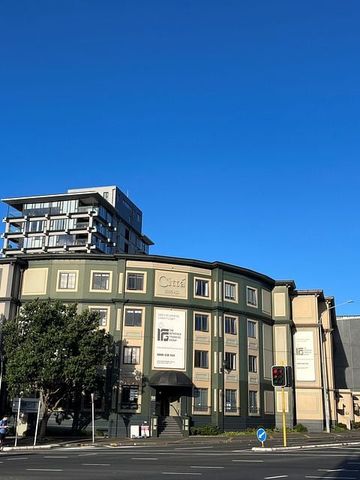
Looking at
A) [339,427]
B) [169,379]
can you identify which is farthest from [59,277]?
[339,427]

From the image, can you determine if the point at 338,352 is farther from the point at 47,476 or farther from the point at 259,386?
the point at 47,476

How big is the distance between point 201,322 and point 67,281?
11549 mm

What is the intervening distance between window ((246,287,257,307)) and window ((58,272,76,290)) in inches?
612

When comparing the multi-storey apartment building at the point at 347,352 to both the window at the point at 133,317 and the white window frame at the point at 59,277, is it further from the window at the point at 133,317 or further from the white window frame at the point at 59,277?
the white window frame at the point at 59,277

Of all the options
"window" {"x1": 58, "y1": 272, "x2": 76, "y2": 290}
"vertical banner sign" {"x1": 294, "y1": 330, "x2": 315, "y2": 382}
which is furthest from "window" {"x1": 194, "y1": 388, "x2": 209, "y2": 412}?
"window" {"x1": 58, "y1": 272, "x2": 76, "y2": 290}

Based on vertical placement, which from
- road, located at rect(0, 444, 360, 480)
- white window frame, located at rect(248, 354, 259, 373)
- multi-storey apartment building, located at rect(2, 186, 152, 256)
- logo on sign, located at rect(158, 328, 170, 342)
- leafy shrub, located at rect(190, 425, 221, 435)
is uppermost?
multi-storey apartment building, located at rect(2, 186, 152, 256)

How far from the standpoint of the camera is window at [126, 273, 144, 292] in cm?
4488

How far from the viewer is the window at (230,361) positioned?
45.9m

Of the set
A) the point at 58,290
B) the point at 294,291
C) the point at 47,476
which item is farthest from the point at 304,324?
the point at 47,476

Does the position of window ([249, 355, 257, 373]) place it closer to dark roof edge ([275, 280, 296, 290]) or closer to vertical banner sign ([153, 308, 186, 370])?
vertical banner sign ([153, 308, 186, 370])

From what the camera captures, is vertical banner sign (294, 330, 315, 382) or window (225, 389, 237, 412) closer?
window (225, 389, 237, 412)

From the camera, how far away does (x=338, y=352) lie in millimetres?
74750

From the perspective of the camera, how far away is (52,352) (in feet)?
114

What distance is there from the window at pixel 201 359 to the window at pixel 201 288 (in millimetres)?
4724
